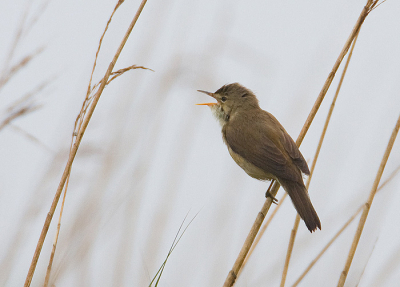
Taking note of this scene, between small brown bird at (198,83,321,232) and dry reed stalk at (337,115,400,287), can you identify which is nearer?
dry reed stalk at (337,115,400,287)

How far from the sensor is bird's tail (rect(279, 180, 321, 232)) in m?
1.99

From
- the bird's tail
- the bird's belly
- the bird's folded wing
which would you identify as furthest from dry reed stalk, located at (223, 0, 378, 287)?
the bird's belly

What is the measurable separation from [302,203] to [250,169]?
559mm

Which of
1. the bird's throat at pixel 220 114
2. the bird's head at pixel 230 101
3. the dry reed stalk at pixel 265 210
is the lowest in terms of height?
the dry reed stalk at pixel 265 210

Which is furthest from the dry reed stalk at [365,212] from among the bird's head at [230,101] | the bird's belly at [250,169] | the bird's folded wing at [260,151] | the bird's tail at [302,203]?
the bird's head at [230,101]

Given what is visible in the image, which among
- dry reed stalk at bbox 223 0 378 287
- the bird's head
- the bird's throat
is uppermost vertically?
the bird's head

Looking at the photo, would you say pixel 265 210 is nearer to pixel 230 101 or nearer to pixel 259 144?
pixel 259 144

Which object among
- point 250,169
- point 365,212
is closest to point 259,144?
point 250,169

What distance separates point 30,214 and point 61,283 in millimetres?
379

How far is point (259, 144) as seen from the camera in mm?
2559

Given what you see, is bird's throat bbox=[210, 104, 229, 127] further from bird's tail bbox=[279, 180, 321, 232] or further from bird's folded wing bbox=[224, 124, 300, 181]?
bird's tail bbox=[279, 180, 321, 232]

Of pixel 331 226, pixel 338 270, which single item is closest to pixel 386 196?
pixel 331 226

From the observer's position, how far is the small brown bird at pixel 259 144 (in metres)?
2.23

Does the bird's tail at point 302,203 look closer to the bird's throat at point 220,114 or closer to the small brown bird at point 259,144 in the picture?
the small brown bird at point 259,144
